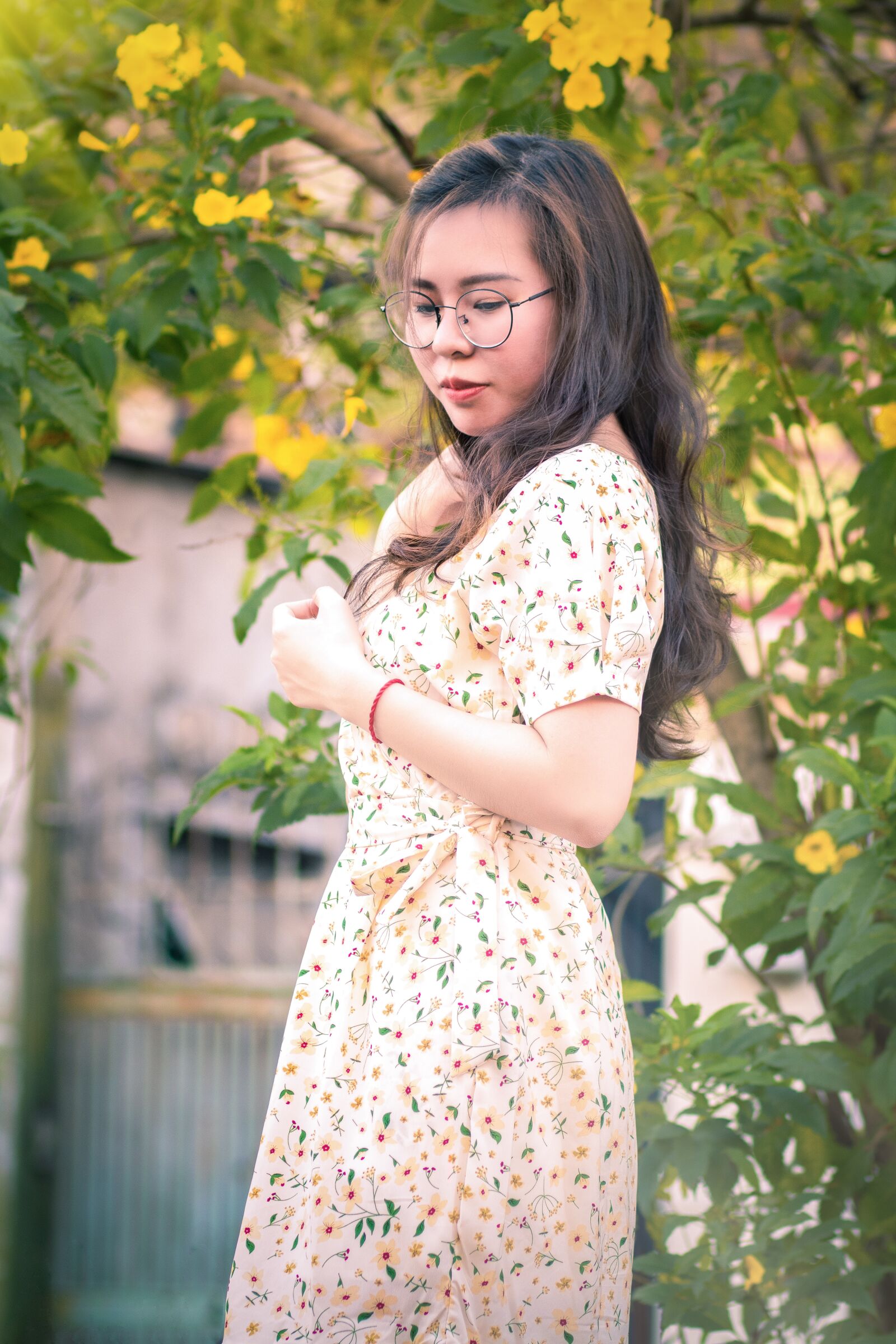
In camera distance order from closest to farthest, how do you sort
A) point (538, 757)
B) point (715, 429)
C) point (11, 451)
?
1. point (538, 757)
2. point (11, 451)
3. point (715, 429)

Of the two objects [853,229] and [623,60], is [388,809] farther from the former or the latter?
[623,60]

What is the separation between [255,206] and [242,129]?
5.8 inches

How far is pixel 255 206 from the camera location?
4.73 feet

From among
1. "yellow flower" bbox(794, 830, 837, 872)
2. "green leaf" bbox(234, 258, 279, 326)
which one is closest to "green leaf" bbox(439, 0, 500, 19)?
"green leaf" bbox(234, 258, 279, 326)

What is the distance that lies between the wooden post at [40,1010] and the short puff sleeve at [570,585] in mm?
2546

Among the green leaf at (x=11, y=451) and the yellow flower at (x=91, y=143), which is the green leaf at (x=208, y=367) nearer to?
the yellow flower at (x=91, y=143)

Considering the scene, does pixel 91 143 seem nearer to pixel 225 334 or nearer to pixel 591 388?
pixel 225 334

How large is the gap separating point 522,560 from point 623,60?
0.96 meters

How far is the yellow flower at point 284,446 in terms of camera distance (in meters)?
1.66

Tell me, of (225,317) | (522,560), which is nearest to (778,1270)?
(522,560)

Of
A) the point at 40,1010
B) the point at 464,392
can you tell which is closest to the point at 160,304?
the point at 464,392

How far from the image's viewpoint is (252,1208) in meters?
0.95

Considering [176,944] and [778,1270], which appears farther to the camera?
[176,944]

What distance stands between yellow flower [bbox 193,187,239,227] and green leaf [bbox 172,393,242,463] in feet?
1.05
